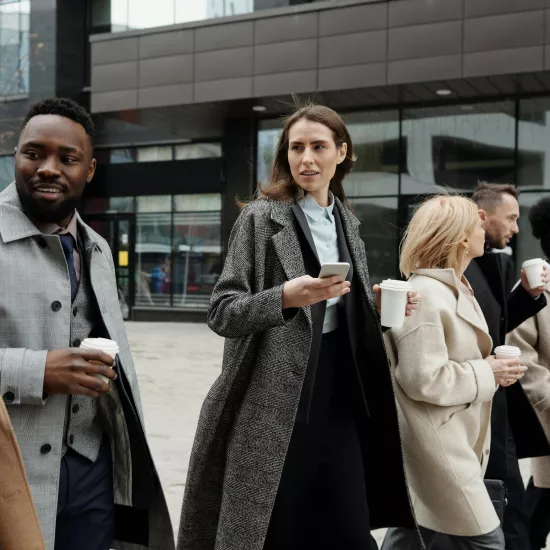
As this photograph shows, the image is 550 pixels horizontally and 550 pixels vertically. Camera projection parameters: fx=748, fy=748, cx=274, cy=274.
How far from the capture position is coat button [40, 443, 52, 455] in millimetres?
2042

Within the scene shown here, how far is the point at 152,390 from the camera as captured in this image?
369 inches

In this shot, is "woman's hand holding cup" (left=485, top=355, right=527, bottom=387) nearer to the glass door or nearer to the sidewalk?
the sidewalk

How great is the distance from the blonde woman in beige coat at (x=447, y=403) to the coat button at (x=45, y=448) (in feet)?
4.91

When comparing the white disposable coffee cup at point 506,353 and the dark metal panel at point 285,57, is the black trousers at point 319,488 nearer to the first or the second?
the white disposable coffee cup at point 506,353

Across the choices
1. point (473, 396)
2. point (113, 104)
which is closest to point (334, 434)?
point (473, 396)

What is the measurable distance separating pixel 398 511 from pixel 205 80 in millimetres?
14966

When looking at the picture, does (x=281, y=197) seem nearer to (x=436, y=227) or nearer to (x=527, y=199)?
(x=436, y=227)

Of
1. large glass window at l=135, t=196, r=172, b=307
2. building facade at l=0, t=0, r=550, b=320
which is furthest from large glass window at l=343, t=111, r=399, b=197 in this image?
large glass window at l=135, t=196, r=172, b=307

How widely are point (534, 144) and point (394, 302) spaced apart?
13.6m

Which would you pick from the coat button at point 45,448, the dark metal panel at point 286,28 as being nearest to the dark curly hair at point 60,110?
the coat button at point 45,448

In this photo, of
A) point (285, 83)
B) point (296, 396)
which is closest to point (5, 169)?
point (285, 83)

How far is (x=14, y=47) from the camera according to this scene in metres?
20.8

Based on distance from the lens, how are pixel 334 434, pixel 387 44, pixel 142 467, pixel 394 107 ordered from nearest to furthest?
pixel 142 467
pixel 334 434
pixel 387 44
pixel 394 107

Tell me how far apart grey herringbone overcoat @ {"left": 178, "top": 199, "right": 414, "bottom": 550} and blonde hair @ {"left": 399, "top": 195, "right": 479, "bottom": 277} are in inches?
19.7
